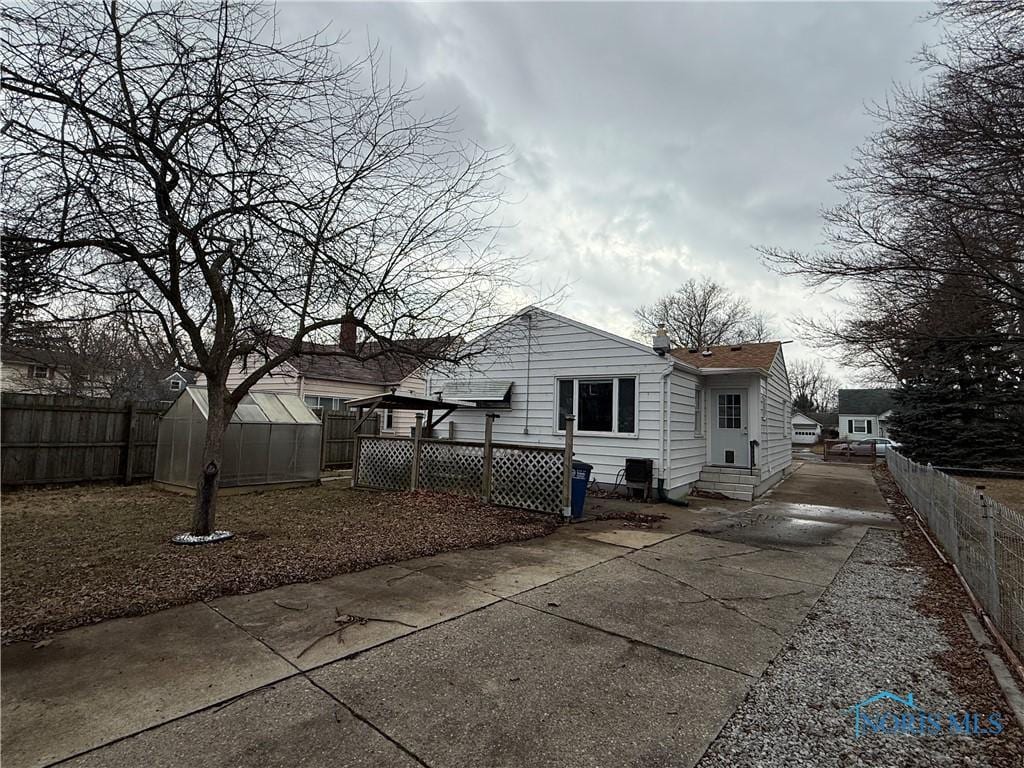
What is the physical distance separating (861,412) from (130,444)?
56275 mm

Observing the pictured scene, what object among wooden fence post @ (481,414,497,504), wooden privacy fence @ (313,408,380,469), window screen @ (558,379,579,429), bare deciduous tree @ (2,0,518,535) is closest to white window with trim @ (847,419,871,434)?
window screen @ (558,379,579,429)

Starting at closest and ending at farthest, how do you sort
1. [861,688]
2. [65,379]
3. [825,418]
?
[861,688] → [65,379] → [825,418]

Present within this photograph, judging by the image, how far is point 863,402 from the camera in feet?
161

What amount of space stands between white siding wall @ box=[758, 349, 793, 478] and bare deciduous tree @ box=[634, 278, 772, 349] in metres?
17.9

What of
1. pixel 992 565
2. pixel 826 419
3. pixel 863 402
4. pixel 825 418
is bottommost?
pixel 992 565

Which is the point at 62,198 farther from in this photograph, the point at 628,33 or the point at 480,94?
the point at 628,33

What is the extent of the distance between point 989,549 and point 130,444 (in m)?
14.5

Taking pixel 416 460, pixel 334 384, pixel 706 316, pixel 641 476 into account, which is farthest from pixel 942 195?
pixel 706 316

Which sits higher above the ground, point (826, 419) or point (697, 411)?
point (826, 419)

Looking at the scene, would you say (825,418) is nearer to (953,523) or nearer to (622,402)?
(622,402)

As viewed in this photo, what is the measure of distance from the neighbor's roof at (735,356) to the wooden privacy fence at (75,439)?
12.9 metres

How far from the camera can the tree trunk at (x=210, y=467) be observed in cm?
613

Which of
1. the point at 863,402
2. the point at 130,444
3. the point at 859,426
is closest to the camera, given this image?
the point at 130,444

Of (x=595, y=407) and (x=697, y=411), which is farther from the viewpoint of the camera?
(x=697, y=411)
